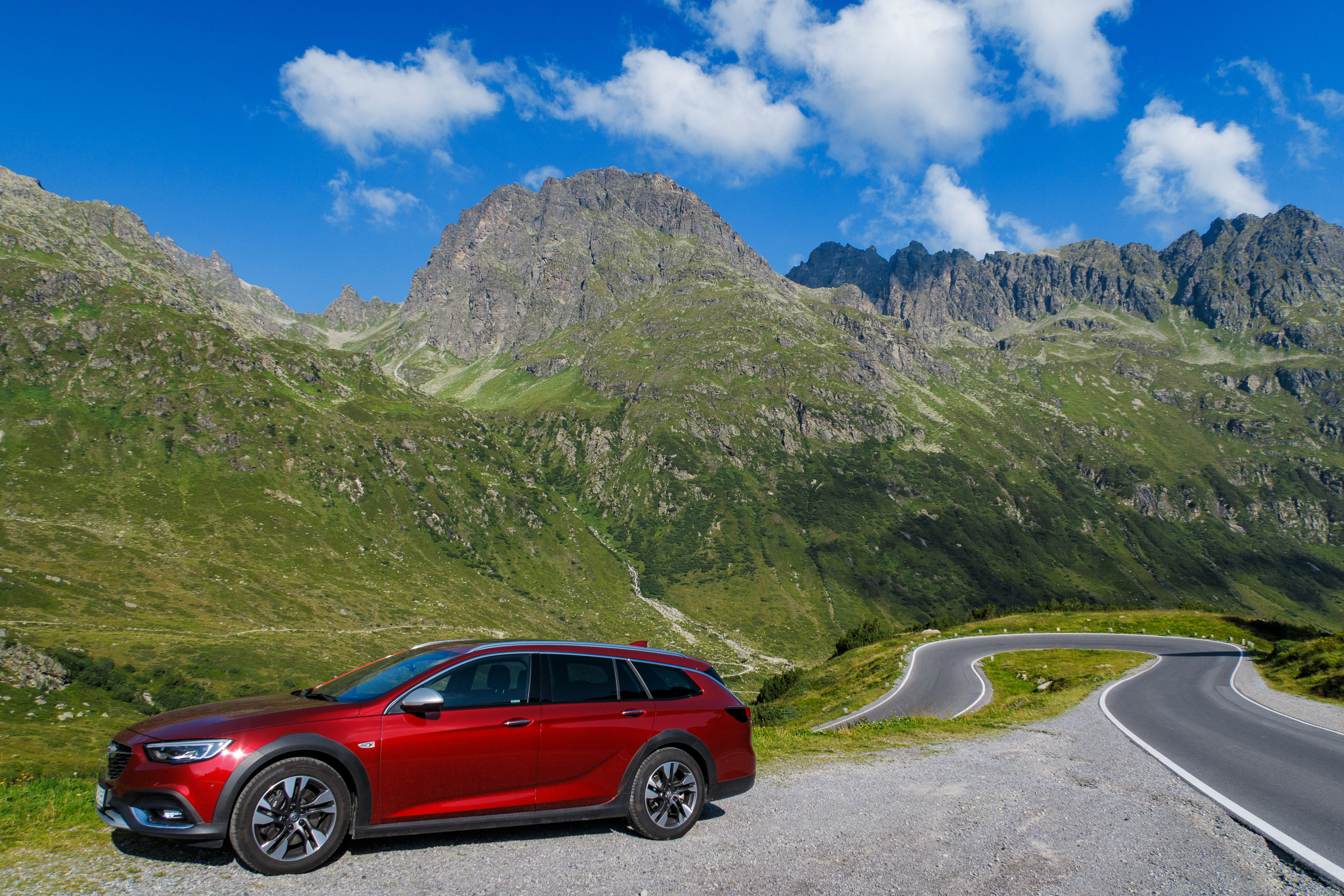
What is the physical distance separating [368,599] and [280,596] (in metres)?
22.0

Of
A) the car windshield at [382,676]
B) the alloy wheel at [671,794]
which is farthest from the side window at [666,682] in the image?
the car windshield at [382,676]

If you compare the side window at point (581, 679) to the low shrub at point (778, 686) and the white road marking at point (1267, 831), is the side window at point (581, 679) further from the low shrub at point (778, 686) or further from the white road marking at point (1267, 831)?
the low shrub at point (778, 686)

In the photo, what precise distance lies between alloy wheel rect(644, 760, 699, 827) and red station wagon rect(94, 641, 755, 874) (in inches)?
0.8

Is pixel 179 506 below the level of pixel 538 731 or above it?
above

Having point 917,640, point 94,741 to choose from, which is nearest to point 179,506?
point 94,741

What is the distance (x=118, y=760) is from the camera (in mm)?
6945

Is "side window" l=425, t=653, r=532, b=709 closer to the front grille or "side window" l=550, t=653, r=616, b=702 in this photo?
"side window" l=550, t=653, r=616, b=702

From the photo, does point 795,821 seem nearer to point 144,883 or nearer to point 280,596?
point 144,883

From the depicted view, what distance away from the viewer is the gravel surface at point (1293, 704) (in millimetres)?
21019

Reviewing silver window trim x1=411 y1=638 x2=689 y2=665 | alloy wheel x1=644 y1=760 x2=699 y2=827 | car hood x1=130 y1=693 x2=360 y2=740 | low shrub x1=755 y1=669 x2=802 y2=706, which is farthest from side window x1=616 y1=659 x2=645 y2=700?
low shrub x1=755 y1=669 x2=802 y2=706

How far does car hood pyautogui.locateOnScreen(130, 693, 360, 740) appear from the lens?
267 inches

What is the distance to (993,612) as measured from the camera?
82375mm

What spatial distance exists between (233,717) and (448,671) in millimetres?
2303

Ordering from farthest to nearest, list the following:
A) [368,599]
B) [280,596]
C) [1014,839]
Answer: [368,599] → [280,596] → [1014,839]
